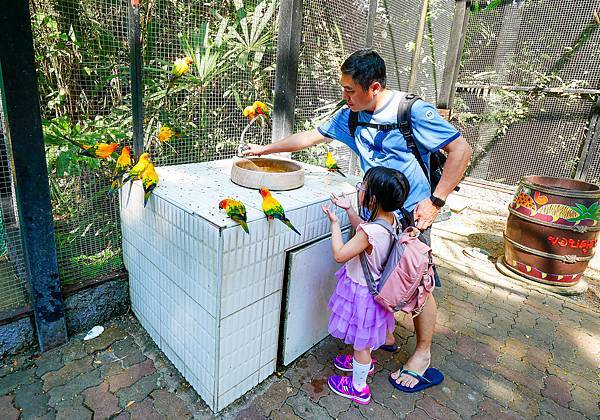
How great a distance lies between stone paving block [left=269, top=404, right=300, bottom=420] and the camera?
170cm

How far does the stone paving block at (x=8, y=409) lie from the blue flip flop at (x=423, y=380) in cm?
182

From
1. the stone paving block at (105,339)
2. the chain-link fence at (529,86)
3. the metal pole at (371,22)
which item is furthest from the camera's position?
the chain-link fence at (529,86)

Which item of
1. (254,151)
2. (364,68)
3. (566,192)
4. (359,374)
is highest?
(364,68)

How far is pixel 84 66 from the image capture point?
194 centimetres

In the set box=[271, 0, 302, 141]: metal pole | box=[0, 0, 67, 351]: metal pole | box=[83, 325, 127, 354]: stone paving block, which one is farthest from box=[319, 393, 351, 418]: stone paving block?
box=[271, 0, 302, 141]: metal pole

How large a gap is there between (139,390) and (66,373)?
0.43 meters

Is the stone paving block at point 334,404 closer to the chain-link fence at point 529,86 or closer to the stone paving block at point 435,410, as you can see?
the stone paving block at point 435,410

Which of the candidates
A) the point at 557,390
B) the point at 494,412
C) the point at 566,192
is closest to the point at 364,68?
the point at 494,412

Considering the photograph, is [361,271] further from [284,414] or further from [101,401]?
[101,401]

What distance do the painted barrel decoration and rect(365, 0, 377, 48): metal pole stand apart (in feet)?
6.48

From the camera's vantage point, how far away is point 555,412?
187 cm

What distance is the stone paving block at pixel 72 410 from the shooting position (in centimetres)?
163

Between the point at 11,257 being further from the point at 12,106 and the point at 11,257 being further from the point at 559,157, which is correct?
the point at 559,157

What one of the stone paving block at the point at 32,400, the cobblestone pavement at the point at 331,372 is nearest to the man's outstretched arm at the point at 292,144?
the cobblestone pavement at the point at 331,372
